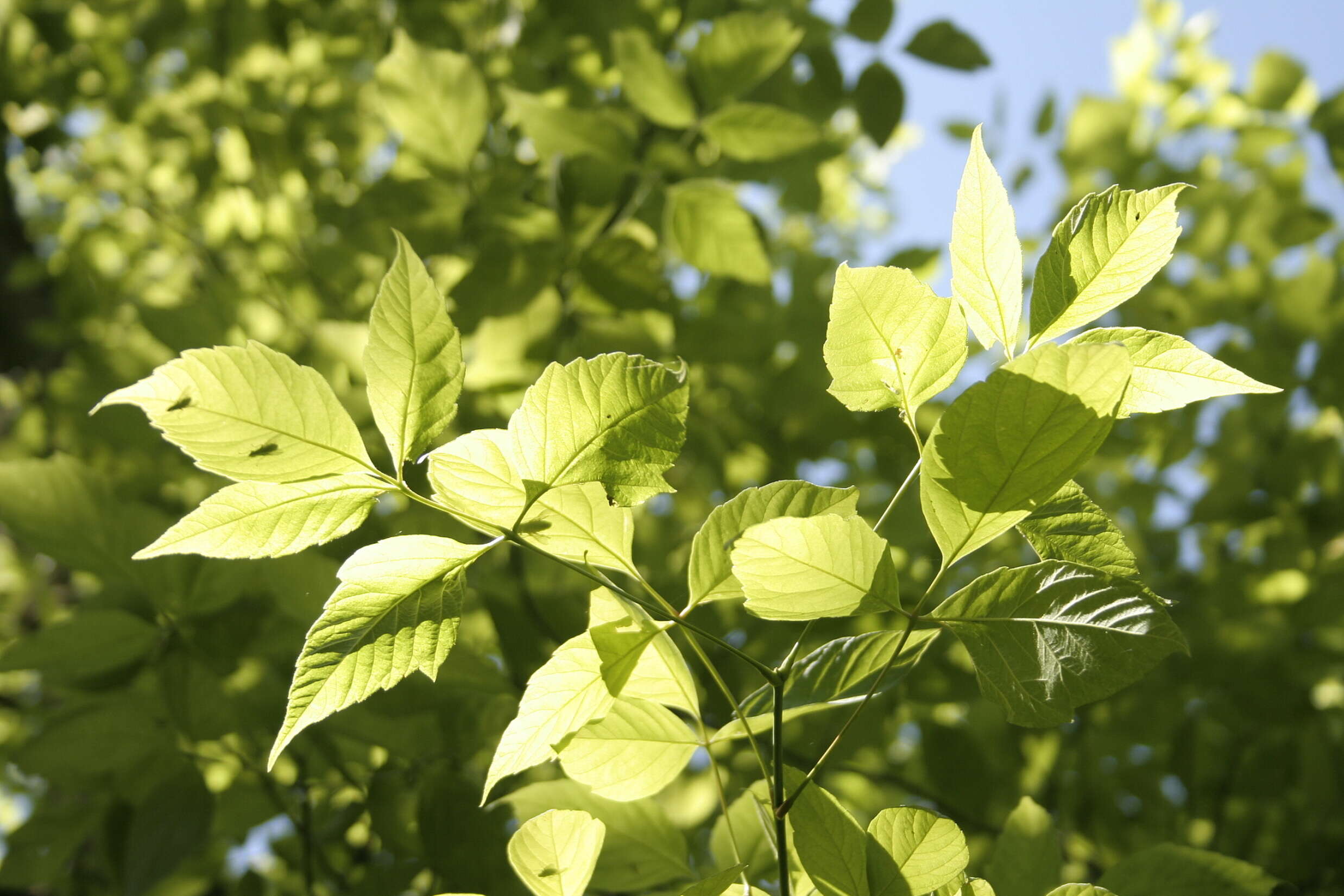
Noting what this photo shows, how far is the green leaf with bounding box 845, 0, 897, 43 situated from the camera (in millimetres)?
1363

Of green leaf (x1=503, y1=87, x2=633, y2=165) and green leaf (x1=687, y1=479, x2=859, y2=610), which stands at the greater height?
green leaf (x1=503, y1=87, x2=633, y2=165)

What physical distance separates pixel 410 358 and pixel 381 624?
129 mm

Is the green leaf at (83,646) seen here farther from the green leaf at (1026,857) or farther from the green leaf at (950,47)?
the green leaf at (950,47)

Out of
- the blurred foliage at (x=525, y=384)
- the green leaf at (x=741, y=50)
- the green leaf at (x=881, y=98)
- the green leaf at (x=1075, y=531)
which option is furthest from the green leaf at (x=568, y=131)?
Result: the green leaf at (x=1075, y=531)

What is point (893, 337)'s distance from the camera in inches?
18.6

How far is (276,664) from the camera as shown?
1082 millimetres

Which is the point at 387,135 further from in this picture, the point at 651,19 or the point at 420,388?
the point at 420,388

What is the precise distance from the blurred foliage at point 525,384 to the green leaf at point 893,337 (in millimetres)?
402

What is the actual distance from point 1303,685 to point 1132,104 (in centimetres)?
117

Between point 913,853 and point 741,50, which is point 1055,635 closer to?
point 913,853

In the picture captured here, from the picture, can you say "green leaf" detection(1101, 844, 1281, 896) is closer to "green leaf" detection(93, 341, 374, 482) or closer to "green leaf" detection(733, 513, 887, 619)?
"green leaf" detection(733, 513, 887, 619)

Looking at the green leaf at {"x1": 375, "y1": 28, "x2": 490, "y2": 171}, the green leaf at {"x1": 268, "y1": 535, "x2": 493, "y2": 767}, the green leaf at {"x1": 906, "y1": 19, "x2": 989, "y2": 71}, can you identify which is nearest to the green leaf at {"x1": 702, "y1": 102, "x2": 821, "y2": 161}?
the green leaf at {"x1": 375, "y1": 28, "x2": 490, "y2": 171}

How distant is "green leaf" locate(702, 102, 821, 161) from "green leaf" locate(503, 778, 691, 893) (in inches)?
29.4

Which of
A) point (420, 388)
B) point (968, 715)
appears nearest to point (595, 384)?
point (420, 388)
